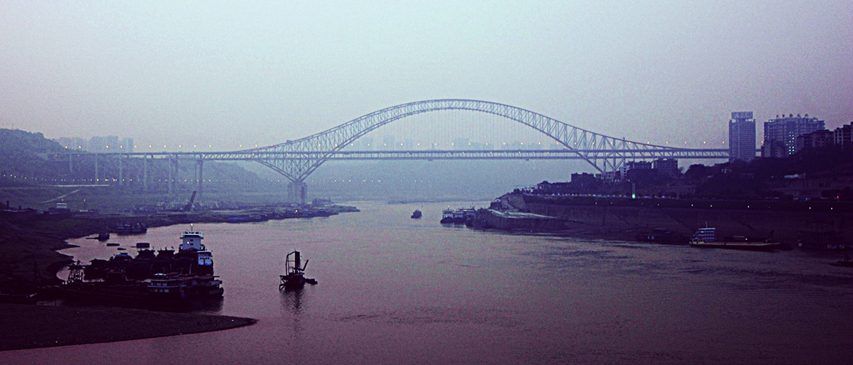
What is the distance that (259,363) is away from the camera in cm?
860

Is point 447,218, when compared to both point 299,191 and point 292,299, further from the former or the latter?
point 292,299

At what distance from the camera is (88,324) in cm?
994

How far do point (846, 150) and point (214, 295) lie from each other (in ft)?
108

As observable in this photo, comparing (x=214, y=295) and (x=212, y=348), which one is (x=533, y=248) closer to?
(x=214, y=295)

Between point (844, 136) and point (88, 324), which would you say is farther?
point (844, 136)

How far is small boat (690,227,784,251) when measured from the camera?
1914 centimetres

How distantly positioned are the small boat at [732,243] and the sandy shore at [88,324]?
44.6 feet

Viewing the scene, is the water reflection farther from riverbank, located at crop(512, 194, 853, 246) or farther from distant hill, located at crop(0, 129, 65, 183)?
distant hill, located at crop(0, 129, 65, 183)

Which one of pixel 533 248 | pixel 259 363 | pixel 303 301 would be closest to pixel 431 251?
pixel 533 248

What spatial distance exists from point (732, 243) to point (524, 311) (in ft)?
36.1

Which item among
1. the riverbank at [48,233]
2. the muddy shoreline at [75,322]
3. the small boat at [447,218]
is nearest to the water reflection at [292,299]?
the muddy shoreline at [75,322]

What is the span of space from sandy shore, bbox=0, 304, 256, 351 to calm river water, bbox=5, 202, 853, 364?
277mm

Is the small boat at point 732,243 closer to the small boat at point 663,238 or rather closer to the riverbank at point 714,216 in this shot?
the small boat at point 663,238

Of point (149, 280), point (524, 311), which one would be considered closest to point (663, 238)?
point (524, 311)
